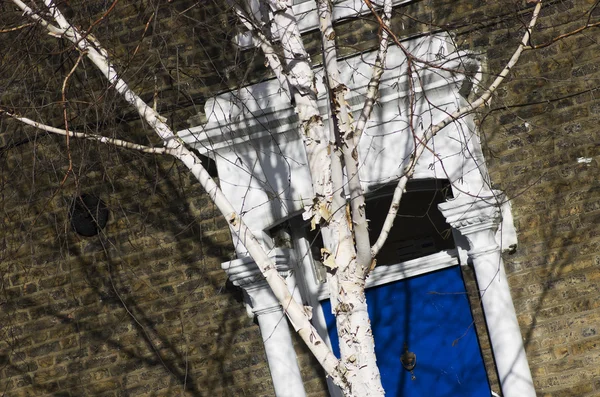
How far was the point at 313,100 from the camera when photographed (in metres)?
4.61

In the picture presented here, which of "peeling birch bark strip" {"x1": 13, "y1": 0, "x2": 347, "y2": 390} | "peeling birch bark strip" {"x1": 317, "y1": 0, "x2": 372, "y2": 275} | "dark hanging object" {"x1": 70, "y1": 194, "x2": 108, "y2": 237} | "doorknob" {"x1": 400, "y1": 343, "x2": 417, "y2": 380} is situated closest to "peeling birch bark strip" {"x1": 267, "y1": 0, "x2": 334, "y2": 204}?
"peeling birch bark strip" {"x1": 317, "y1": 0, "x2": 372, "y2": 275}

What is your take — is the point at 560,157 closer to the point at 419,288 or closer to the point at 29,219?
the point at 419,288

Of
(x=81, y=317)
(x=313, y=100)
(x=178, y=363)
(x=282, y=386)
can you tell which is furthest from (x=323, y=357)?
(x=81, y=317)

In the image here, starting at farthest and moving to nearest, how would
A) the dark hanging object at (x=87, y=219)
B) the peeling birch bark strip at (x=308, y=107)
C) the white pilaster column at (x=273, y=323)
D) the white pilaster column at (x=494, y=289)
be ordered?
the dark hanging object at (x=87, y=219)
the white pilaster column at (x=273, y=323)
the white pilaster column at (x=494, y=289)
the peeling birch bark strip at (x=308, y=107)

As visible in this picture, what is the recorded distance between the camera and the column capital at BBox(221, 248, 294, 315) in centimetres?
630

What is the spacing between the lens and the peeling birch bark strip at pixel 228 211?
4449 mm

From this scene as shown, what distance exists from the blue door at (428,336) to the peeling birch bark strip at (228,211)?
2.05 meters

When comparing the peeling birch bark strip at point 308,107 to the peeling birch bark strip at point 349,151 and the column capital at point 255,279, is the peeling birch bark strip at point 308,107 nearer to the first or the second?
the peeling birch bark strip at point 349,151

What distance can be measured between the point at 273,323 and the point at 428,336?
3.71 ft

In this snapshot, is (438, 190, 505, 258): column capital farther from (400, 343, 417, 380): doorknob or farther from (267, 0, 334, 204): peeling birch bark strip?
(267, 0, 334, 204): peeling birch bark strip

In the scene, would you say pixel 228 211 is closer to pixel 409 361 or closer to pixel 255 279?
pixel 255 279

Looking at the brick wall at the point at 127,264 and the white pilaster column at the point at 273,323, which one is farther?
the brick wall at the point at 127,264

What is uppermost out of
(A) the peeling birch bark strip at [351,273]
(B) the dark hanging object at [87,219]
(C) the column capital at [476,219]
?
(B) the dark hanging object at [87,219]

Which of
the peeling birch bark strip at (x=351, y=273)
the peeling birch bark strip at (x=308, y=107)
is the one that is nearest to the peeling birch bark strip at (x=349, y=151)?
the peeling birch bark strip at (x=351, y=273)
